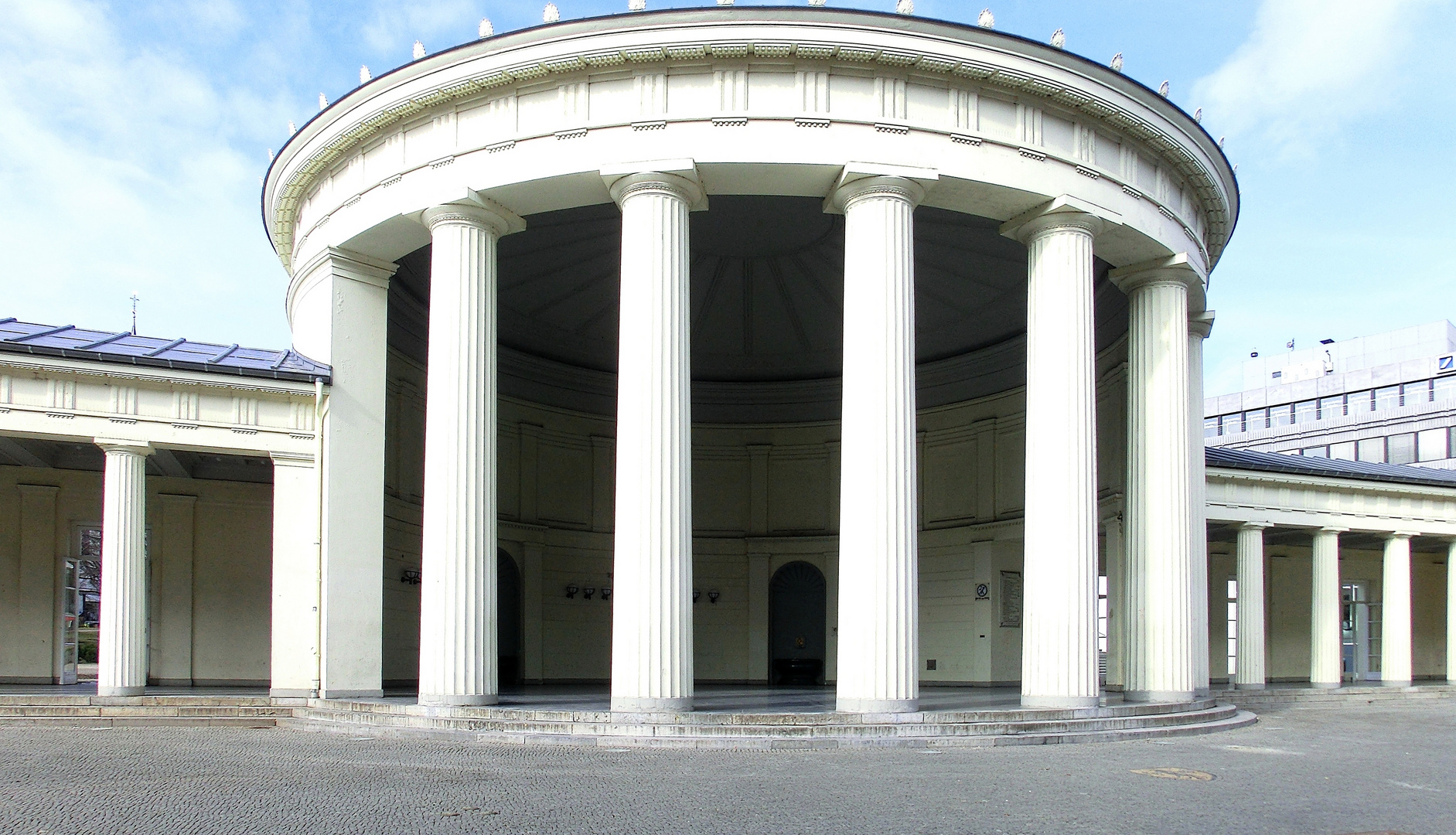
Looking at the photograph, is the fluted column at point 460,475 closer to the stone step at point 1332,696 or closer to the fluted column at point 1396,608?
the stone step at point 1332,696

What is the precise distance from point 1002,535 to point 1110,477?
4568mm

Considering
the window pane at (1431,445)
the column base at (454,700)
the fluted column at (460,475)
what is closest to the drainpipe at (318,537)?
the fluted column at (460,475)

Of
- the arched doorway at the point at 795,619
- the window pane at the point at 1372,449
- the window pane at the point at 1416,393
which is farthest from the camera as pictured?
the window pane at the point at 1372,449

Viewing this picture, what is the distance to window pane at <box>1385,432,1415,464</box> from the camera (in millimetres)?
67062

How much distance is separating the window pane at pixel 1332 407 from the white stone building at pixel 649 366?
43.6 metres

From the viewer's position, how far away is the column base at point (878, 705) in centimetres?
1875

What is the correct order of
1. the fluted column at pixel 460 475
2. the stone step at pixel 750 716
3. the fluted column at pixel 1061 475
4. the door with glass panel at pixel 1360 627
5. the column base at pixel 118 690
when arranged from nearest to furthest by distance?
the stone step at pixel 750 716 → the fluted column at pixel 460 475 → the fluted column at pixel 1061 475 → the column base at pixel 118 690 → the door with glass panel at pixel 1360 627

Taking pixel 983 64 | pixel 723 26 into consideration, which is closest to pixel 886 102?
pixel 983 64

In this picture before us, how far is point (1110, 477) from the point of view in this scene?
102 ft

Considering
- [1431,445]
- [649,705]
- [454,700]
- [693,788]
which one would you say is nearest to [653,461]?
[649,705]

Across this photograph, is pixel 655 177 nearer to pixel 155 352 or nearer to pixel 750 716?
pixel 750 716

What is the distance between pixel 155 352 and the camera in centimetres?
2402

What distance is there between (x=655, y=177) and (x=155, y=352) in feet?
37.0

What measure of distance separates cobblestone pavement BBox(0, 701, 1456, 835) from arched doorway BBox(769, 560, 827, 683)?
64.3 feet
